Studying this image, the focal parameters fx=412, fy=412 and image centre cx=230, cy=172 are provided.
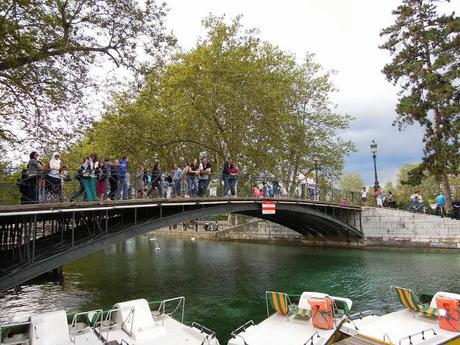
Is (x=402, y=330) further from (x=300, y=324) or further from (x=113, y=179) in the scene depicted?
(x=113, y=179)

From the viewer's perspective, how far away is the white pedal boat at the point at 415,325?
31.5ft

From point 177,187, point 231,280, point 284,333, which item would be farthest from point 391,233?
point 284,333

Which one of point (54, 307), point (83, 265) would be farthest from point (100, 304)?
point (83, 265)

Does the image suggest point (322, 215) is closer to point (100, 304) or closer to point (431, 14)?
point (100, 304)

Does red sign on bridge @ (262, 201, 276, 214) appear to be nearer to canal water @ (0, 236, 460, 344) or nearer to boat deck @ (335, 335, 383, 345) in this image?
canal water @ (0, 236, 460, 344)

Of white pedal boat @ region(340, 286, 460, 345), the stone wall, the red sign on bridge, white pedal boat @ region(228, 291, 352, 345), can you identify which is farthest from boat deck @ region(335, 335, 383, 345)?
the stone wall

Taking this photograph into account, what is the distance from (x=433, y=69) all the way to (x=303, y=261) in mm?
17482

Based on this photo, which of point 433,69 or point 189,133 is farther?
point 189,133

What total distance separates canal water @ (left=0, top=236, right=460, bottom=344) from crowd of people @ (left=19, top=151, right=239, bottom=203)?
15.0ft

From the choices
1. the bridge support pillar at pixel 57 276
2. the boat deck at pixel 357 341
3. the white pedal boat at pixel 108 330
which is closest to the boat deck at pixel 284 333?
the boat deck at pixel 357 341

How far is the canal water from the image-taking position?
1582cm

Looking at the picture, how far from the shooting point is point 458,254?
27.2 metres

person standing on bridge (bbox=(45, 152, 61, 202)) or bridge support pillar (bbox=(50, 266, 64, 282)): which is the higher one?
person standing on bridge (bbox=(45, 152, 61, 202))

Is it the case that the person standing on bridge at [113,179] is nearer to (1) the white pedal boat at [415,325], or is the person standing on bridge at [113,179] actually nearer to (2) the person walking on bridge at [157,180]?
(2) the person walking on bridge at [157,180]
